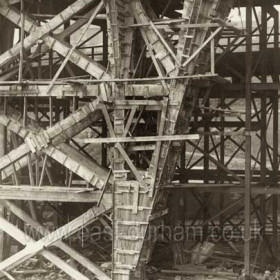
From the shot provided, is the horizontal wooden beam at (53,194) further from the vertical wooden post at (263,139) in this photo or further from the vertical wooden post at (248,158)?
the vertical wooden post at (263,139)

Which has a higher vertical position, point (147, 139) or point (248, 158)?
point (147, 139)

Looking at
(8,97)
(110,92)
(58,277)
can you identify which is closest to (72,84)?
(110,92)

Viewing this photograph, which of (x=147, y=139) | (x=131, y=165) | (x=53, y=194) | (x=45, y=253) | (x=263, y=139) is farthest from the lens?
(x=263, y=139)

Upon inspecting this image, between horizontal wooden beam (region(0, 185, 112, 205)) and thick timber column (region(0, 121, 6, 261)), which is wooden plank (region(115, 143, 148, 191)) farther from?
thick timber column (region(0, 121, 6, 261))

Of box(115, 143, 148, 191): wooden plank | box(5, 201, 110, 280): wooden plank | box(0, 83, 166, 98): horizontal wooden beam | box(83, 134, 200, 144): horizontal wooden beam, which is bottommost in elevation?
box(5, 201, 110, 280): wooden plank

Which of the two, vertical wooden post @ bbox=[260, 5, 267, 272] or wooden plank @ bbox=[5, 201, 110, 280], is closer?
wooden plank @ bbox=[5, 201, 110, 280]

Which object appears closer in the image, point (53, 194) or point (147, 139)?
point (147, 139)

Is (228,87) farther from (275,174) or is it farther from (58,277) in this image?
(58,277)

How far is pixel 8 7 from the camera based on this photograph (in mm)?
12688

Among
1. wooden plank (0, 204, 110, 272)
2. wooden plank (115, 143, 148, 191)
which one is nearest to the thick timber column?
wooden plank (0, 204, 110, 272)

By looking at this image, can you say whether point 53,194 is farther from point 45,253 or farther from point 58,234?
point 45,253

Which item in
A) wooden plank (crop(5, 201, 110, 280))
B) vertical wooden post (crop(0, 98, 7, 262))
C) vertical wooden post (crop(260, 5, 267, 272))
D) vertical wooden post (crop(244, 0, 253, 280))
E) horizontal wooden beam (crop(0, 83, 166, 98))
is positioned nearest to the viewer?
horizontal wooden beam (crop(0, 83, 166, 98))

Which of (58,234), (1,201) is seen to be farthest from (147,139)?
(1,201)

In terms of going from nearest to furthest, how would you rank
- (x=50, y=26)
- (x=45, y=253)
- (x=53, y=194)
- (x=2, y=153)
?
(x=50, y=26)
(x=53, y=194)
(x=45, y=253)
(x=2, y=153)
